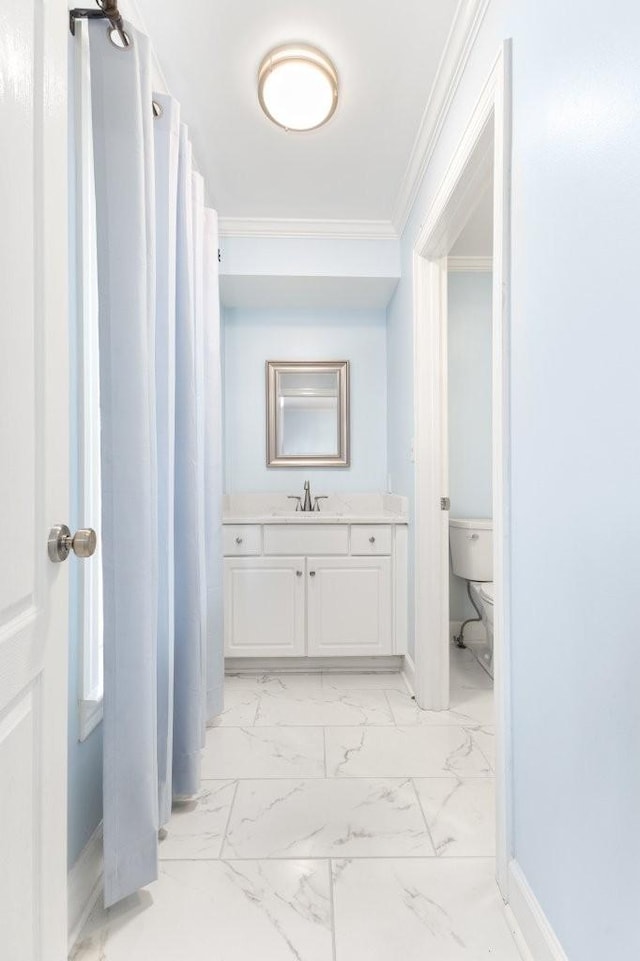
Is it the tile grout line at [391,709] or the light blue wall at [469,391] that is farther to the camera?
the light blue wall at [469,391]

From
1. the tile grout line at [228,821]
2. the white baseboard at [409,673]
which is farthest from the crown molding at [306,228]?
the tile grout line at [228,821]

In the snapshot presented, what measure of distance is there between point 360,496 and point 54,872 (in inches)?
101

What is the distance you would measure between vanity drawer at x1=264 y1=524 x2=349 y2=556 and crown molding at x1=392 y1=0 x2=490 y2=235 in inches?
64.0

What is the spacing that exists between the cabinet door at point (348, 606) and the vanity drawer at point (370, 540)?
47 mm

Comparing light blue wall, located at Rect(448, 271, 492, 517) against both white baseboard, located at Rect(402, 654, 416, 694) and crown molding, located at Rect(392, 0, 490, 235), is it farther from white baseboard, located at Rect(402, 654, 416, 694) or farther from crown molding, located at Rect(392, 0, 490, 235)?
white baseboard, located at Rect(402, 654, 416, 694)

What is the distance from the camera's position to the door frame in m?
1.23

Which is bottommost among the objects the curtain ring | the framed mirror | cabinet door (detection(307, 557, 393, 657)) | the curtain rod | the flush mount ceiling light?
cabinet door (detection(307, 557, 393, 657))

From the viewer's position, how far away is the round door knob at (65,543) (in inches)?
31.0

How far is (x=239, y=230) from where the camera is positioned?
2.68 metres

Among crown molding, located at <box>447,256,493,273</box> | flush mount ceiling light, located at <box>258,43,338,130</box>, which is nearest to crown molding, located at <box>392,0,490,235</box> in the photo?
flush mount ceiling light, located at <box>258,43,338,130</box>

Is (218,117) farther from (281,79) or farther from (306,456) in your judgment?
(306,456)

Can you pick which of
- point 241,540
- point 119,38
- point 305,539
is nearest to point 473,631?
point 305,539

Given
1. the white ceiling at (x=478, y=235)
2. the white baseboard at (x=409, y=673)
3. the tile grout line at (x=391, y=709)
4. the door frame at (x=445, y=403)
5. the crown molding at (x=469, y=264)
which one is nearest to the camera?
the door frame at (x=445, y=403)

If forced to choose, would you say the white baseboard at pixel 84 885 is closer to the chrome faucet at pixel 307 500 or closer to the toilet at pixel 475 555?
the chrome faucet at pixel 307 500
